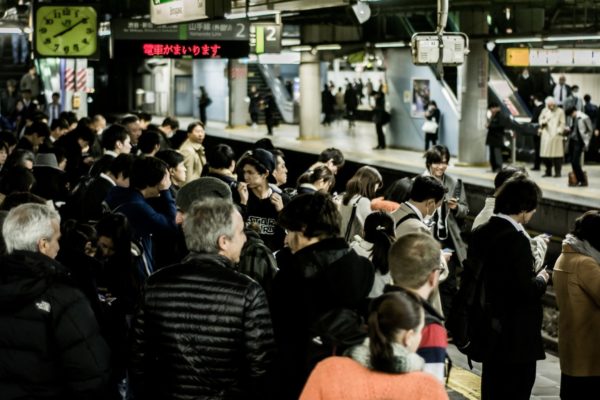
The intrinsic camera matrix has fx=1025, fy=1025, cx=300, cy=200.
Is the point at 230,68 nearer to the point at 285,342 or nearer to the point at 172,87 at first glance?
the point at 172,87

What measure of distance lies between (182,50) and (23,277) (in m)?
11.9

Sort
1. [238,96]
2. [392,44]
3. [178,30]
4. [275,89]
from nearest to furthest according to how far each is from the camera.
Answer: [178,30] < [392,44] < [238,96] < [275,89]

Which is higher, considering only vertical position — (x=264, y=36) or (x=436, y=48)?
(x=264, y=36)

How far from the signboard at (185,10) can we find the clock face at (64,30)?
3450 millimetres

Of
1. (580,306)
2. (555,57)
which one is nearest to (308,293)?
(580,306)

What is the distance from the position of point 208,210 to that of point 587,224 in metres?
2.60

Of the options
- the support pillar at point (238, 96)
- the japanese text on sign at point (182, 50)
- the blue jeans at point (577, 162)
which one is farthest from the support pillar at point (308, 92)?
the japanese text on sign at point (182, 50)

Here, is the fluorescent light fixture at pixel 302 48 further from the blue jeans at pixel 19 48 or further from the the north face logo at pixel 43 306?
the the north face logo at pixel 43 306

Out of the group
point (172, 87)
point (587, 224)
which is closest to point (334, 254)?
point (587, 224)

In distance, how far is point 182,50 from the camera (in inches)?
617

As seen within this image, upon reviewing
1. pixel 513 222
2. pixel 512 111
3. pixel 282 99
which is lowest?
pixel 282 99

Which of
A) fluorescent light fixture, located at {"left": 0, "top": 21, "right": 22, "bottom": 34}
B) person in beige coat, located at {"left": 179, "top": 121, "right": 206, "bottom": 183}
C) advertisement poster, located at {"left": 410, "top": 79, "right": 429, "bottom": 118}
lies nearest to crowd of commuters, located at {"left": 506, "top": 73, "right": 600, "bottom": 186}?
advertisement poster, located at {"left": 410, "top": 79, "right": 429, "bottom": 118}

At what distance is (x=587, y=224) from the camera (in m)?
5.77

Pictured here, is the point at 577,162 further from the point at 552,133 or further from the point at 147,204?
the point at 147,204
